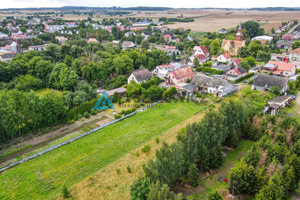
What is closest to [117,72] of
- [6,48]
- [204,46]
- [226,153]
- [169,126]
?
[169,126]

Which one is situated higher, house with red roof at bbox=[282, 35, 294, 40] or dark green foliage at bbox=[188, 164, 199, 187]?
house with red roof at bbox=[282, 35, 294, 40]

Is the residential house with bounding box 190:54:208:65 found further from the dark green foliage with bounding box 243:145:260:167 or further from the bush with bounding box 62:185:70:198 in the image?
the bush with bounding box 62:185:70:198

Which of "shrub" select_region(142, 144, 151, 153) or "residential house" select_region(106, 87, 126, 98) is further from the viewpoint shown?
"residential house" select_region(106, 87, 126, 98)

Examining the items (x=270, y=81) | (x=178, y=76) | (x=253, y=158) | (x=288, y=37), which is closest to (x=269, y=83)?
(x=270, y=81)

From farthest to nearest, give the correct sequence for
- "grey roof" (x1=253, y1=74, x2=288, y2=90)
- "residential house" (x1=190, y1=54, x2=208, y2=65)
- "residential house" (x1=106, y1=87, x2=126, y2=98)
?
"residential house" (x1=190, y1=54, x2=208, y2=65)
"grey roof" (x1=253, y1=74, x2=288, y2=90)
"residential house" (x1=106, y1=87, x2=126, y2=98)

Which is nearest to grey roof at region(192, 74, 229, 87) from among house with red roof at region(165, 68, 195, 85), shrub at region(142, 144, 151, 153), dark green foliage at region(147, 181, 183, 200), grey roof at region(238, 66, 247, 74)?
house with red roof at region(165, 68, 195, 85)

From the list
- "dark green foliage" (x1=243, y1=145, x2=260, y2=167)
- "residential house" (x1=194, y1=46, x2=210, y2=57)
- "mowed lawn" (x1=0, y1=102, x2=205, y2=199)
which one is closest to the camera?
"dark green foliage" (x1=243, y1=145, x2=260, y2=167)

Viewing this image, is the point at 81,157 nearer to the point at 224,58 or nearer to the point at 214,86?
the point at 214,86

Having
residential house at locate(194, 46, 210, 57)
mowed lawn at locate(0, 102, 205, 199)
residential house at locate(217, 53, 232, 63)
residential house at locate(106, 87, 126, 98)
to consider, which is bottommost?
mowed lawn at locate(0, 102, 205, 199)
